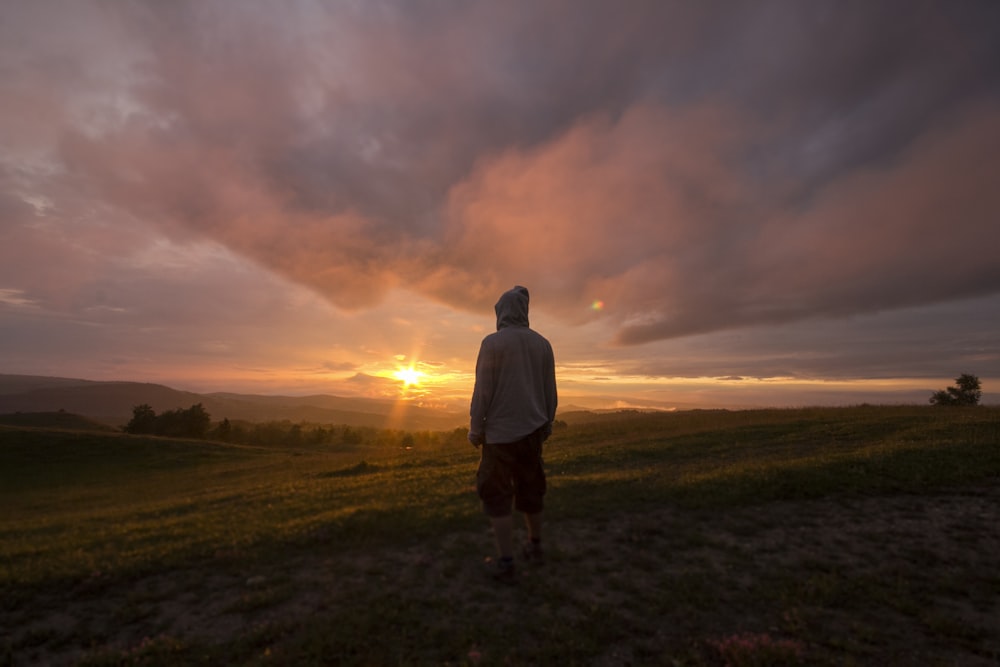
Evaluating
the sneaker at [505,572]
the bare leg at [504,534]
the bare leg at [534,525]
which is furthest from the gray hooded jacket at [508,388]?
the sneaker at [505,572]

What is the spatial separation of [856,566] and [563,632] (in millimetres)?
5095

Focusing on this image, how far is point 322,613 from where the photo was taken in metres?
6.23

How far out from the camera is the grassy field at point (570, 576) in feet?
17.9

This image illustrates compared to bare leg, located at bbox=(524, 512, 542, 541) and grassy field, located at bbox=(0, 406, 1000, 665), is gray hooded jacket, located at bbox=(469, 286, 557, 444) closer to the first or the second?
bare leg, located at bbox=(524, 512, 542, 541)

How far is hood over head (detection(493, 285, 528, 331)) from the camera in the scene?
7633 mm

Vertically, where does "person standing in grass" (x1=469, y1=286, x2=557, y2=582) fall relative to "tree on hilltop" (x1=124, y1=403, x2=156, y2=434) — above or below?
above

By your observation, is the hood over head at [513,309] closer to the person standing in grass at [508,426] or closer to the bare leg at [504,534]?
the person standing in grass at [508,426]

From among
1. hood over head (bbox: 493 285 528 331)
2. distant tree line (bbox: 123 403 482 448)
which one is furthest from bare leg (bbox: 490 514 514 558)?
distant tree line (bbox: 123 403 482 448)

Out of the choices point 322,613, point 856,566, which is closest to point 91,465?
point 322,613

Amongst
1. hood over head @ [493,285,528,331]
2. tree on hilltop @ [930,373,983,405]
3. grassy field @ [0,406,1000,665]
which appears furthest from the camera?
tree on hilltop @ [930,373,983,405]

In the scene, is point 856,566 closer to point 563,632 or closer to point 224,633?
point 563,632

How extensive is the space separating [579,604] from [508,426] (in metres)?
2.55

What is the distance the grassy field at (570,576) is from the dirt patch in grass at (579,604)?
0.11 ft

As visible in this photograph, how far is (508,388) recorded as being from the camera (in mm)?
7160
